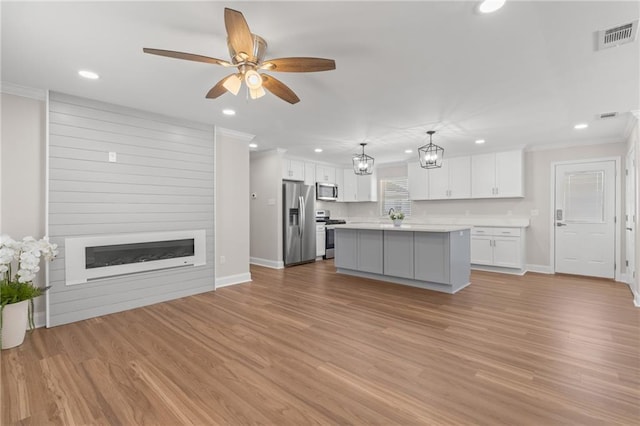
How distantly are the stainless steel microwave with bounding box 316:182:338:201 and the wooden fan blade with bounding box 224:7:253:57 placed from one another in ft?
18.0

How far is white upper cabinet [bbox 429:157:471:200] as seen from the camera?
6.40m

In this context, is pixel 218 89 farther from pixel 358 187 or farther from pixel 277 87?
pixel 358 187

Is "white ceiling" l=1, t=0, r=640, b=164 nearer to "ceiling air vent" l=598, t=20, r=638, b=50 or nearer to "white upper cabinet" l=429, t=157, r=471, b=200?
"ceiling air vent" l=598, t=20, r=638, b=50

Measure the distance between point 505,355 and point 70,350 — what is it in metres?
3.79

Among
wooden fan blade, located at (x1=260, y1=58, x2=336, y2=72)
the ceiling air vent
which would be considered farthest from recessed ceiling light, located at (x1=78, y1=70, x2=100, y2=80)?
the ceiling air vent

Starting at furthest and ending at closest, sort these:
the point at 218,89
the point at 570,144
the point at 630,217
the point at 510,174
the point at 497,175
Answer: the point at 497,175 < the point at 510,174 < the point at 570,144 < the point at 630,217 < the point at 218,89

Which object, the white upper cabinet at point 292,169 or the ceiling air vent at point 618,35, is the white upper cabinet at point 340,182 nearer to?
the white upper cabinet at point 292,169

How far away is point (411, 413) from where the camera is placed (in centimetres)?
178

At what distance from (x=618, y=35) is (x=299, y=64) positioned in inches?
91.4

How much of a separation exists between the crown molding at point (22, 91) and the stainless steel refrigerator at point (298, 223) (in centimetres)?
394

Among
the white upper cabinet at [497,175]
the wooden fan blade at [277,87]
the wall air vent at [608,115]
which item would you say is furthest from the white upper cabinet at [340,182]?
the wooden fan blade at [277,87]

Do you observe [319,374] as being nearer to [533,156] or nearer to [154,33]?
[154,33]

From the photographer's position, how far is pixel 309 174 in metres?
7.30

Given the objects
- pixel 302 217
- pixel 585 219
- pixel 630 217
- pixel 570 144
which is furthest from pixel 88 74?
pixel 585 219
